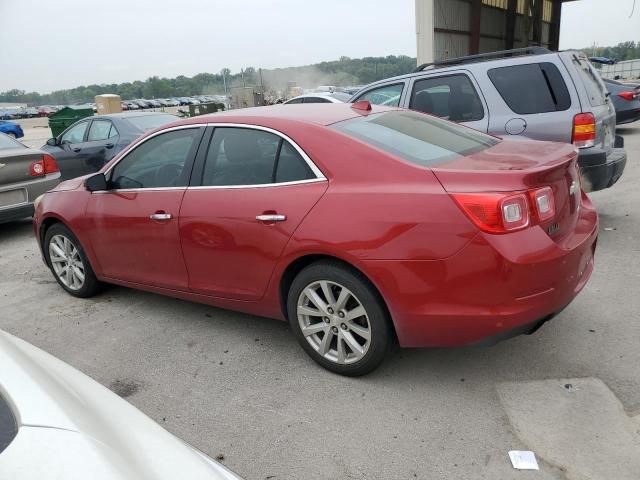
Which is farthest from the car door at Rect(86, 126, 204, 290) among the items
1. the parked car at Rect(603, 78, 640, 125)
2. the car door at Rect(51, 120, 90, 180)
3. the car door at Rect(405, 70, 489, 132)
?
the parked car at Rect(603, 78, 640, 125)

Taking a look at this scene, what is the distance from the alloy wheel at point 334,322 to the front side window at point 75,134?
7895 millimetres

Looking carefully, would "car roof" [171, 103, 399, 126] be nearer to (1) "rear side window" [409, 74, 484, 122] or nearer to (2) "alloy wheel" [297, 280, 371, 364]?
(2) "alloy wheel" [297, 280, 371, 364]

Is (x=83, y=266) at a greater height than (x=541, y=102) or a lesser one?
lesser

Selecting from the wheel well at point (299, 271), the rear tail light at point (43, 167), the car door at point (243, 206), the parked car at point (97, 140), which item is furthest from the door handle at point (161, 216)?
the parked car at point (97, 140)

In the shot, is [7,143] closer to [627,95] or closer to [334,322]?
[334,322]

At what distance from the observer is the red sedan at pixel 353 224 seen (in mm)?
2604

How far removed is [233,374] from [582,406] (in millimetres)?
1950

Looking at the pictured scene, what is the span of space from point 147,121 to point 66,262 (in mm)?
5106

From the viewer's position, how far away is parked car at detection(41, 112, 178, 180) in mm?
8977

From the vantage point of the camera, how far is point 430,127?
3.58 m

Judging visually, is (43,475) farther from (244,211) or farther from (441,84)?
(441,84)

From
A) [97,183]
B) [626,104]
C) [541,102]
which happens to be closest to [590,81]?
[541,102]

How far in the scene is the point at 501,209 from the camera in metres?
2.54

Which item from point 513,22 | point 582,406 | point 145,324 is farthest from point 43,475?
point 513,22
